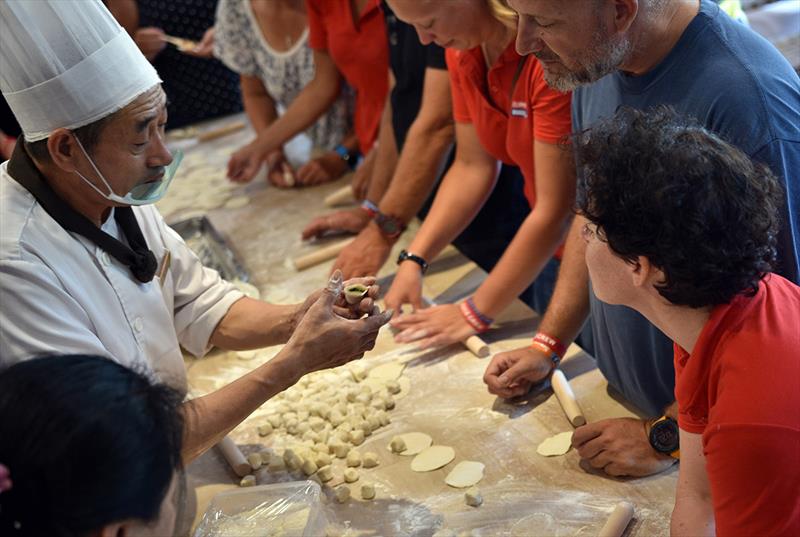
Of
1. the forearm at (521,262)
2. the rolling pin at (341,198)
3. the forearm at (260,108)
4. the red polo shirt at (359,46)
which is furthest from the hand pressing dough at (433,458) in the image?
the forearm at (260,108)

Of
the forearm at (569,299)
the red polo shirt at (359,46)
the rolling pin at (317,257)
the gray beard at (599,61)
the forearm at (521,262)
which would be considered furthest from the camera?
the red polo shirt at (359,46)

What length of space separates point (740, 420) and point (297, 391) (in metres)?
1.22

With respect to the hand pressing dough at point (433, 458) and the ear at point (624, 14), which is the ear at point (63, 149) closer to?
the hand pressing dough at point (433, 458)

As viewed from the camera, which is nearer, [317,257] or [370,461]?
[370,461]

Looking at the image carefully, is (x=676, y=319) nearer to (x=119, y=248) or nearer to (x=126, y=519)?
(x=126, y=519)

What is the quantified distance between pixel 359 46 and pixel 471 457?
1705 mm

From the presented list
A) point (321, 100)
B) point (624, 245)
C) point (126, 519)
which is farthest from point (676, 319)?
point (321, 100)

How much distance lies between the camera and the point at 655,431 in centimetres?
163

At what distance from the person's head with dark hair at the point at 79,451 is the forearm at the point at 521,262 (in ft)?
3.95

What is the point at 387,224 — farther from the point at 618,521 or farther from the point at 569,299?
the point at 618,521

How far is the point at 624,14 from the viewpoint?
147 centimetres

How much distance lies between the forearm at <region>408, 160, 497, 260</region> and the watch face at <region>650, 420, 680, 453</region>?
976 millimetres

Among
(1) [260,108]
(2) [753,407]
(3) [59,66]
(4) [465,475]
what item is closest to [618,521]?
(4) [465,475]

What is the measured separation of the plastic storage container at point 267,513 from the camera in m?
1.62
